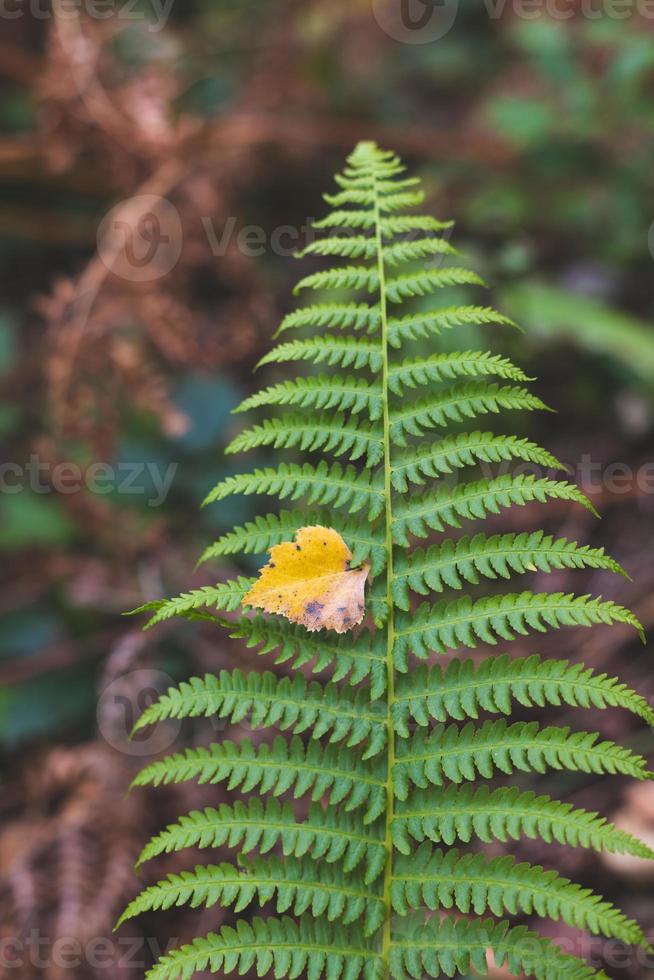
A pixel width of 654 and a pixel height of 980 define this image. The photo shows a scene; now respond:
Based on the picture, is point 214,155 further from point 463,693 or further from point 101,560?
point 463,693

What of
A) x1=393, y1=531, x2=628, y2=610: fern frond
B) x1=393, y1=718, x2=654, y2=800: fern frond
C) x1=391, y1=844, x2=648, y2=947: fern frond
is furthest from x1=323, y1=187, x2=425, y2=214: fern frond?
x1=391, y1=844, x2=648, y2=947: fern frond

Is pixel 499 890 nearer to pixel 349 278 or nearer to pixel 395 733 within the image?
pixel 395 733

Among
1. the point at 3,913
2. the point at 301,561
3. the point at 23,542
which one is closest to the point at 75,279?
the point at 23,542

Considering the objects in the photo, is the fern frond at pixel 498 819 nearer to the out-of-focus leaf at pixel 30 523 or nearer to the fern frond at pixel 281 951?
the fern frond at pixel 281 951

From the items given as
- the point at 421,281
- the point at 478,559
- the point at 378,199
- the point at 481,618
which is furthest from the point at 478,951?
Result: the point at 378,199

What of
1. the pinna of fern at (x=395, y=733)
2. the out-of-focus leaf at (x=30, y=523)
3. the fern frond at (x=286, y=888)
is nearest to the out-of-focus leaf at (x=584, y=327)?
the pinna of fern at (x=395, y=733)

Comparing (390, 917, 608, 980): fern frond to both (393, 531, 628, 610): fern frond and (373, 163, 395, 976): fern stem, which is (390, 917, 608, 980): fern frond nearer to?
(373, 163, 395, 976): fern stem
